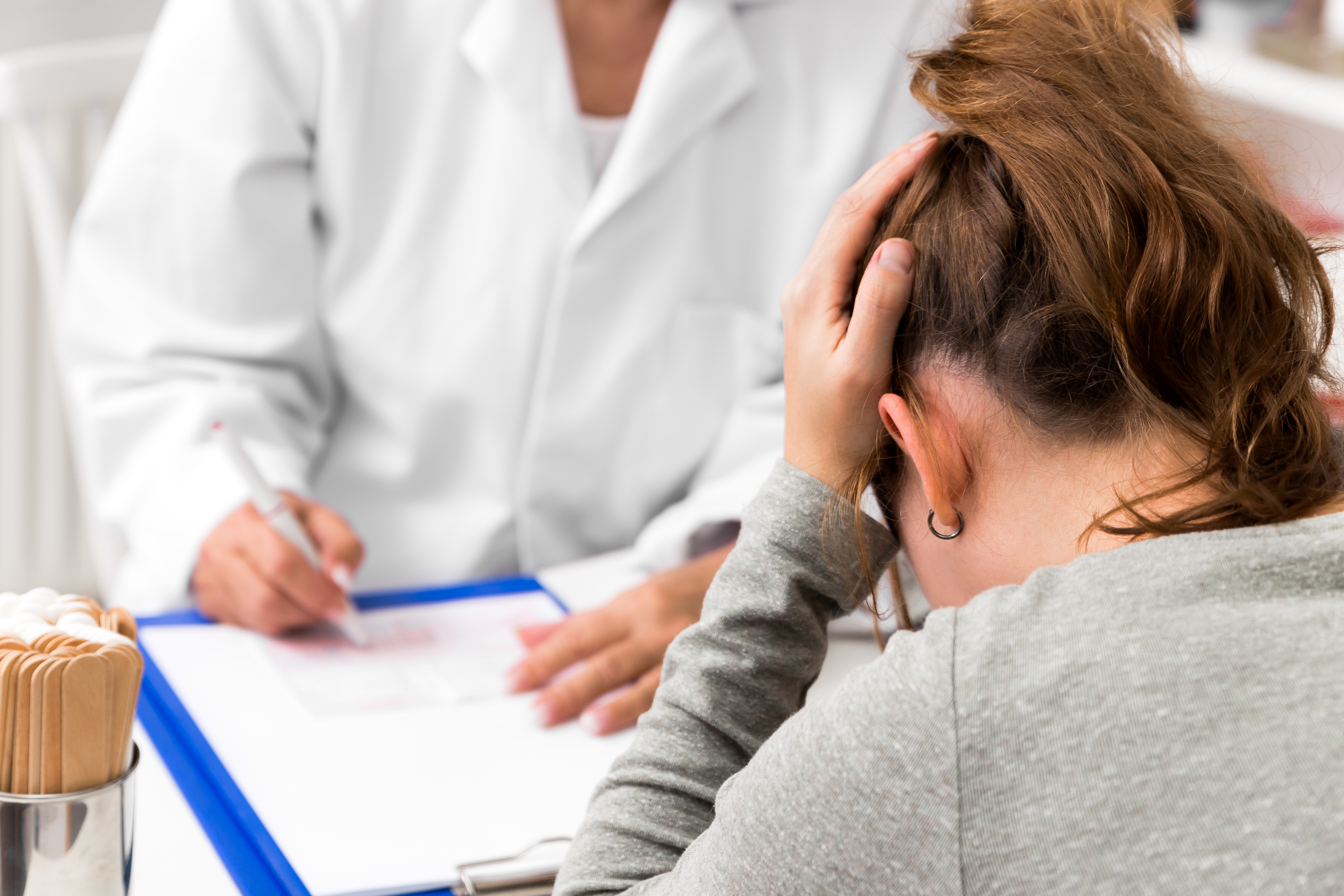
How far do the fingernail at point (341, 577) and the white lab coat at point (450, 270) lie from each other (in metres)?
0.14

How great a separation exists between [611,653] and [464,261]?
44 centimetres

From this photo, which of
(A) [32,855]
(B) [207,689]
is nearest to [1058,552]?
(A) [32,855]

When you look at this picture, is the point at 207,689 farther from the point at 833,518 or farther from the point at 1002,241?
the point at 1002,241

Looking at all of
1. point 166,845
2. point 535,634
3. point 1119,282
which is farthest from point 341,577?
point 1119,282

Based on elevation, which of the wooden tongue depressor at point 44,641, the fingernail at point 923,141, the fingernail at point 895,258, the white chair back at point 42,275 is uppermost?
the fingernail at point 923,141

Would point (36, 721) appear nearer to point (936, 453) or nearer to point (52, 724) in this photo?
point (52, 724)

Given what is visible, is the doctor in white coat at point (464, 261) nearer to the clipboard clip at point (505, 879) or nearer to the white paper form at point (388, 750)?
the white paper form at point (388, 750)

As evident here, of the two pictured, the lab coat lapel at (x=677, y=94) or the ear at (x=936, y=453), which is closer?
the ear at (x=936, y=453)

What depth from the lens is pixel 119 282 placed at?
1.14 m

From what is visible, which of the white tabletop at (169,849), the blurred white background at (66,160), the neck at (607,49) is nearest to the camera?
the white tabletop at (169,849)

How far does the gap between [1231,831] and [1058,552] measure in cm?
17

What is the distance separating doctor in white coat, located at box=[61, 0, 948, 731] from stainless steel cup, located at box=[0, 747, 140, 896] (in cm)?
51

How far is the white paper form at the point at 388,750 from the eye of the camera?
0.71 meters

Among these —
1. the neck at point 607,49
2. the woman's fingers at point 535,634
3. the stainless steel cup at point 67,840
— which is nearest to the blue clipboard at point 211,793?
the stainless steel cup at point 67,840
